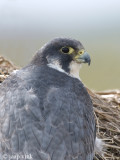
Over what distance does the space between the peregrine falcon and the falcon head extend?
0.01 meters

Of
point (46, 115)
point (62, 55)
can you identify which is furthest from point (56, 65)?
point (46, 115)

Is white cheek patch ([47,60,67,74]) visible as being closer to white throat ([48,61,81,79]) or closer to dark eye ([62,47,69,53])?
white throat ([48,61,81,79])

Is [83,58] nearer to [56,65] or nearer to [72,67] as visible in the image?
[72,67]

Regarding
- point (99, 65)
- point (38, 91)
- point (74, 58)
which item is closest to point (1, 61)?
point (74, 58)

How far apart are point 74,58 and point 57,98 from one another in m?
0.85

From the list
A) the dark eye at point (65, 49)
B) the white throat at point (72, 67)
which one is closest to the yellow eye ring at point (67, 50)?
the dark eye at point (65, 49)

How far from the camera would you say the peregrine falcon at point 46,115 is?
4.79 meters

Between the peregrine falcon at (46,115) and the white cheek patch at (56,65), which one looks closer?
the peregrine falcon at (46,115)

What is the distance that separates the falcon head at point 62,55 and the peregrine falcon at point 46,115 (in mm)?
11

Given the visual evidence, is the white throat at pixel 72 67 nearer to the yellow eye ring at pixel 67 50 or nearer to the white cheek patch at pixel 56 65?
the white cheek patch at pixel 56 65

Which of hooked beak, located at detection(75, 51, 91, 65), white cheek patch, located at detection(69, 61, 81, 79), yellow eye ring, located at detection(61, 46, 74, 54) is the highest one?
yellow eye ring, located at detection(61, 46, 74, 54)

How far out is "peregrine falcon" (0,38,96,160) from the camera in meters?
4.79

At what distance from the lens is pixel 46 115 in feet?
16.4

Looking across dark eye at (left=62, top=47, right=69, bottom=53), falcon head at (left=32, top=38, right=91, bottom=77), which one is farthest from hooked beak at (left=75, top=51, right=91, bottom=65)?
dark eye at (left=62, top=47, right=69, bottom=53)
